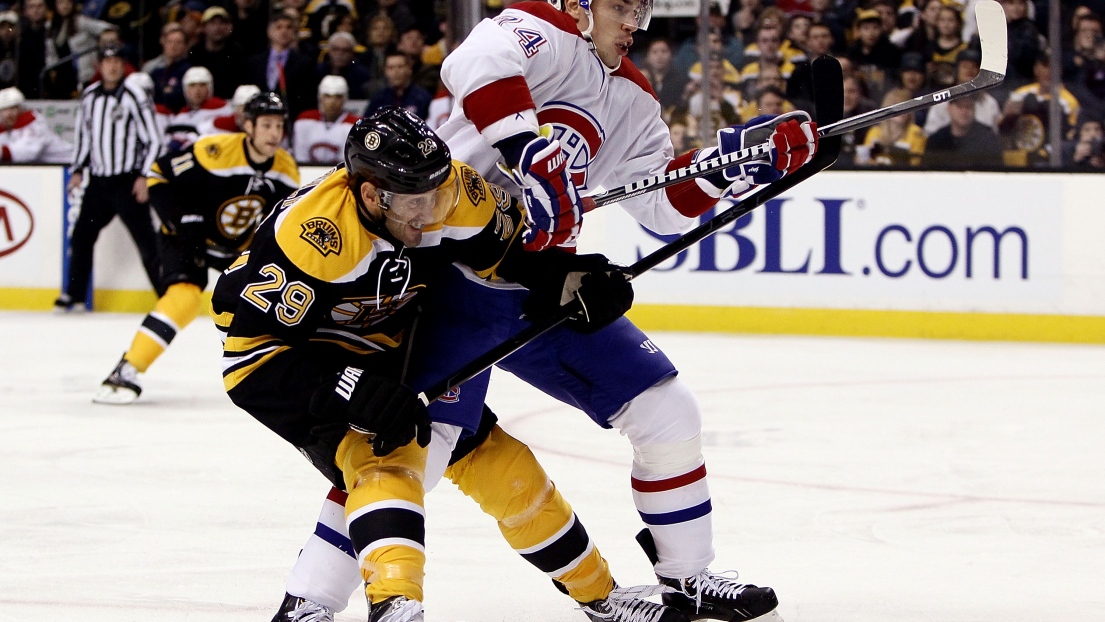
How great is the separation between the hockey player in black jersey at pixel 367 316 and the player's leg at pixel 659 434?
0.08m

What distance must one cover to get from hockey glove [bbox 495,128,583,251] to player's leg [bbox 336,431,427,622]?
0.44 m

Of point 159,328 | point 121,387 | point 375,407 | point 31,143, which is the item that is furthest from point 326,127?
point 375,407

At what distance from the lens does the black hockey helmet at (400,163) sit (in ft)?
6.44

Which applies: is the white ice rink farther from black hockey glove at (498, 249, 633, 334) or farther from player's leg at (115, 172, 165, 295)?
player's leg at (115, 172, 165, 295)

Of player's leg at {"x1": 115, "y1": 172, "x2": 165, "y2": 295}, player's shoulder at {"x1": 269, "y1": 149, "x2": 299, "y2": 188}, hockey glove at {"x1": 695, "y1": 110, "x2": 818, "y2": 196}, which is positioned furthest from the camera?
player's leg at {"x1": 115, "y1": 172, "x2": 165, "y2": 295}

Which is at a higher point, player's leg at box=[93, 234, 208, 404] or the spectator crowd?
the spectator crowd

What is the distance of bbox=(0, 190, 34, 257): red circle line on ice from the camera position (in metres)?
7.34

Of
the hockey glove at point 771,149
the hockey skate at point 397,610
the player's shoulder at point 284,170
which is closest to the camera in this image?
the hockey skate at point 397,610

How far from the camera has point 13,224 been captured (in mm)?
7344

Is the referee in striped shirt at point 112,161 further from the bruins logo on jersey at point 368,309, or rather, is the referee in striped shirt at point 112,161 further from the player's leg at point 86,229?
the bruins logo on jersey at point 368,309

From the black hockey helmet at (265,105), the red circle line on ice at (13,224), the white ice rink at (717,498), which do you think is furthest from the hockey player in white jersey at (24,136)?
the black hockey helmet at (265,105)

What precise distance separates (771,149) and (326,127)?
497cm

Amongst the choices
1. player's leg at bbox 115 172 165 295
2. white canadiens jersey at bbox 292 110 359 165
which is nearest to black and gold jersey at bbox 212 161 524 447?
white canadiens jersey at bbox 292 110 359 165

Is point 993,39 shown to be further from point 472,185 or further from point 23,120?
point 23,120
